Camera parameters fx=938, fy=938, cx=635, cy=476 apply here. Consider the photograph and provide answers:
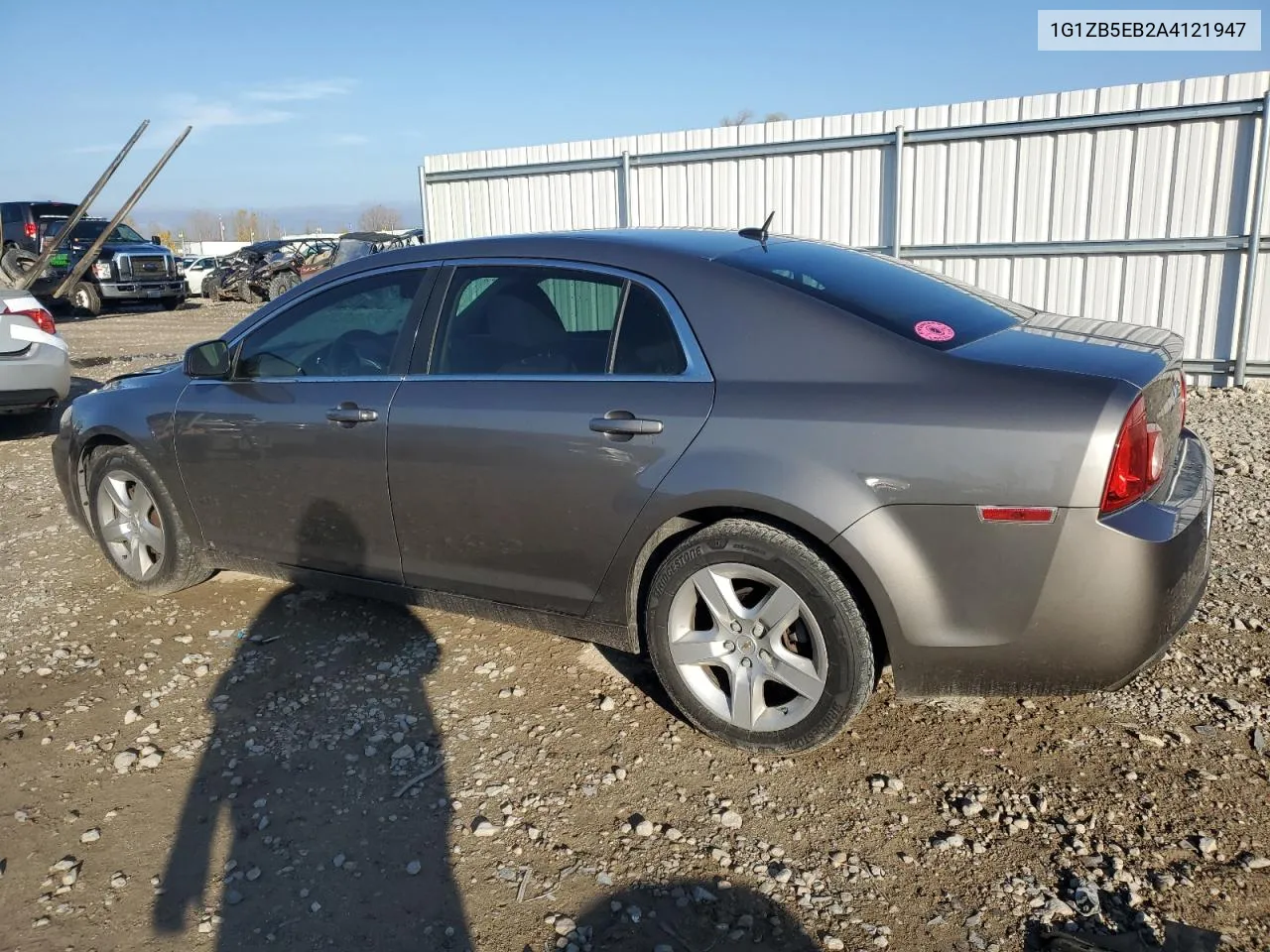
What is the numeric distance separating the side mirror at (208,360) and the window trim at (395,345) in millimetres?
29

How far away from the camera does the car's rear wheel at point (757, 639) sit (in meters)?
2.79

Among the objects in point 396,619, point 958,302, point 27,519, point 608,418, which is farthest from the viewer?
point 27,519

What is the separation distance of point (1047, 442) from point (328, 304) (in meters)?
2.82

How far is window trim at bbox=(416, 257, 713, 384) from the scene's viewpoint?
118 inches

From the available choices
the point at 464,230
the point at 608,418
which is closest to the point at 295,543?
the point at 608,418

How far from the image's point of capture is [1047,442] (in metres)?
2.46

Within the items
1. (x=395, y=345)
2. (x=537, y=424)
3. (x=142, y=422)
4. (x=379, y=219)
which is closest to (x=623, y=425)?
(x=537, y=424)

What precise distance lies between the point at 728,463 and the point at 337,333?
6.30 feet

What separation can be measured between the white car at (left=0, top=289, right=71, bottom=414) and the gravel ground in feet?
13.7

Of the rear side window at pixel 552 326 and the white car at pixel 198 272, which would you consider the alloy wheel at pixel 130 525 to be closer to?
the rear side window at pixel 552 326

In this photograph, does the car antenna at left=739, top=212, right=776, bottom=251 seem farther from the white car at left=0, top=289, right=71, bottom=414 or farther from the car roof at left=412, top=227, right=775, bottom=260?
the white car at left=0, top=289, right=71, bottom=414

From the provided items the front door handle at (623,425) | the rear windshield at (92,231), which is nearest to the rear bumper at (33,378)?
the front door handle at (623,425)

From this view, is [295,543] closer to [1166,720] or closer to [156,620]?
[156,620]

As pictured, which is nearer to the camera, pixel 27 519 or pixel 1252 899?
pixel 1252 899
